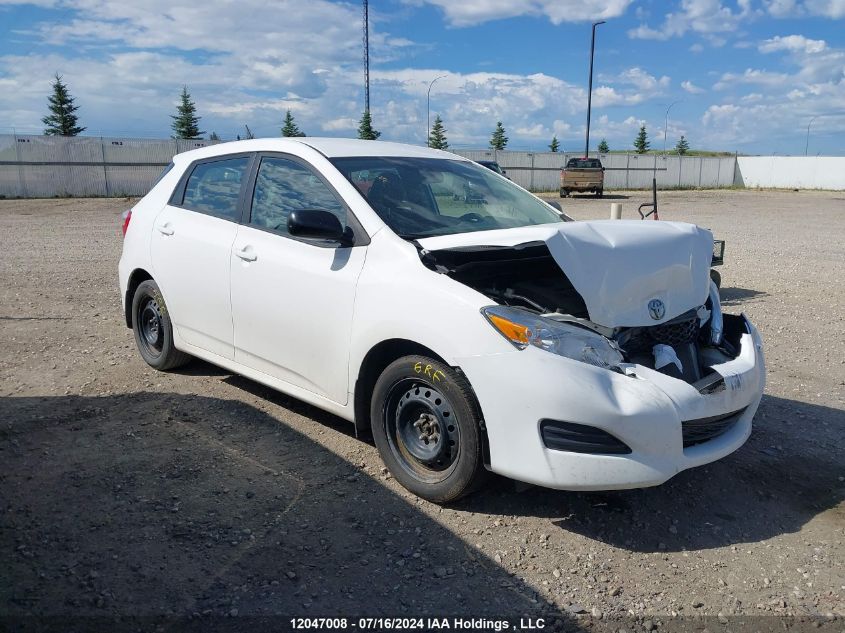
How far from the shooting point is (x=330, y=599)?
299cm

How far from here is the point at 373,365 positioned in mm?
3994

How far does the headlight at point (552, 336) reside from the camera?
131 inches

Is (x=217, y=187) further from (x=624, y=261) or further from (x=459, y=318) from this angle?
(x=624, y=261)

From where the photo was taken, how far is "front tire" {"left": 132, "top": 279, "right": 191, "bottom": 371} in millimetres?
5629

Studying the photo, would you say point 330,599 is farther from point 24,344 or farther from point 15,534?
point 24,344

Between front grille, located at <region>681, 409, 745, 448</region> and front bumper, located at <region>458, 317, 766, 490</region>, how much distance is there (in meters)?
0.05

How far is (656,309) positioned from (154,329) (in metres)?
3.99

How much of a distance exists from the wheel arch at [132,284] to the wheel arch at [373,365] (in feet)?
8.57

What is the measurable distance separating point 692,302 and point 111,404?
13.0ft

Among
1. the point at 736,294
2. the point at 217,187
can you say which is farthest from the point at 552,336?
the point at 736,294

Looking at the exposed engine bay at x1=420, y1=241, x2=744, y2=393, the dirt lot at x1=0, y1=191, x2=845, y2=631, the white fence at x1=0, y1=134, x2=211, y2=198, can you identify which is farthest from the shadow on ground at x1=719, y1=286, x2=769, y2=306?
the white fence at x1=0, y1=134, x2=211, y2=198

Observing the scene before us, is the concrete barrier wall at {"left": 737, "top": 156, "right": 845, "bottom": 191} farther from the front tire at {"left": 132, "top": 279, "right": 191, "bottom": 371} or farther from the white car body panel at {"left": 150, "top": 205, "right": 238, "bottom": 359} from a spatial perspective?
the white car body panel at {"left": 150, "top": 205, "right": 238, "bottom": 359}

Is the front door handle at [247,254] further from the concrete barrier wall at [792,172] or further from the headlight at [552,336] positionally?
the concrete barrier wall at [792,172]

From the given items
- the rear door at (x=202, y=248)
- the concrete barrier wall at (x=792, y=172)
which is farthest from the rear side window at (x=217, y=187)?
the concrete barrier wall at (x=792, y=172)
